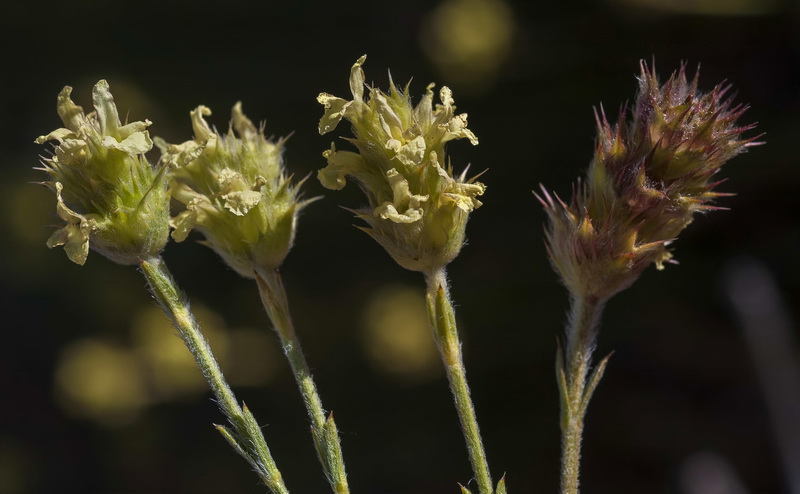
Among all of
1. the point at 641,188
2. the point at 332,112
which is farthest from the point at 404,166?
the point at 641,188

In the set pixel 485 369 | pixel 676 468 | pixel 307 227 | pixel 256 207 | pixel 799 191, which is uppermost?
pixel 799 191

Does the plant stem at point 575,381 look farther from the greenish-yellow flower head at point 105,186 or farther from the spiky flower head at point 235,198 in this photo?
the greenish-yellow flower head at point 105,186

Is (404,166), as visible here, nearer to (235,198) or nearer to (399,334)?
(235,198)

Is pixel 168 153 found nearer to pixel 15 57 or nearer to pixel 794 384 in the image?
pixel 794 384

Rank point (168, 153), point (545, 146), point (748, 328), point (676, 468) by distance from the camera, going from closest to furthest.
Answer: point (168, 153), point (748, 328), point (676, 468), point (545, 146)

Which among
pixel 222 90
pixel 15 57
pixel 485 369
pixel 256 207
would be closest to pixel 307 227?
pixel 222 90

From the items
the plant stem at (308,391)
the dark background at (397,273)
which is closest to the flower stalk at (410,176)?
the plant stem at (308,391)

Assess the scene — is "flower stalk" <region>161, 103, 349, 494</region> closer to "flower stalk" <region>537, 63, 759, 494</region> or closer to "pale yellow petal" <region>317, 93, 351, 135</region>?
"pale yellow petal" <region>317, 93, 351, 135</region>
